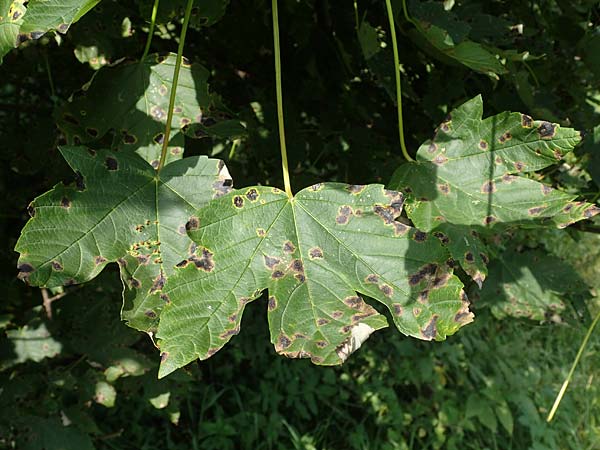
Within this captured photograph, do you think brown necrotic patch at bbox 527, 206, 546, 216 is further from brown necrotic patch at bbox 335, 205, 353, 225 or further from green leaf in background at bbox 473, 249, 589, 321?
green leaf in background at bbox 473, 249, 589, 321

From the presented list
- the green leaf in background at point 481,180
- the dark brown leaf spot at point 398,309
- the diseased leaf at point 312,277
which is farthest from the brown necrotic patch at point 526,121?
the dark brown leaf spot at point 398,309

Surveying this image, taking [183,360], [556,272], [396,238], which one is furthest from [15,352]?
[556,272]

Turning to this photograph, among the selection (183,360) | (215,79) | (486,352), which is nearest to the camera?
(183,360)

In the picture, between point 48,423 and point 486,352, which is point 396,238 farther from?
point 486,352

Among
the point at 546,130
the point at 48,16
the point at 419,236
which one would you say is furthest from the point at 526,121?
the point at 48,16

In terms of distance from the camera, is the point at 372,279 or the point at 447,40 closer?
the point at 372,279

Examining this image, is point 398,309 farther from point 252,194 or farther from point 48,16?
point 48,16
